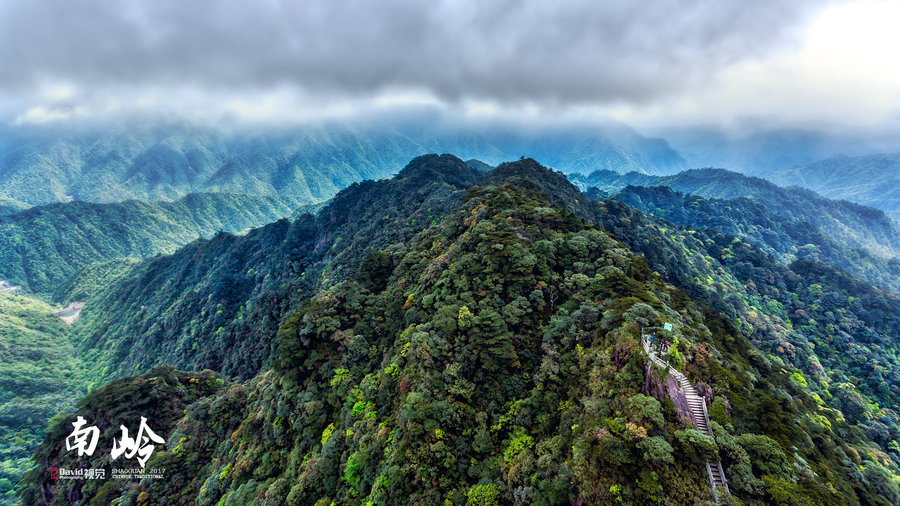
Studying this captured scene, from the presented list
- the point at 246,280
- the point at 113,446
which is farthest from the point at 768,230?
the point at 113,446

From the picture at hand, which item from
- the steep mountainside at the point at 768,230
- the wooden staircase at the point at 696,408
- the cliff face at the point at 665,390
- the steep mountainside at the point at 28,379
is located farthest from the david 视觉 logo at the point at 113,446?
the steep mountainside at the point at 768,230

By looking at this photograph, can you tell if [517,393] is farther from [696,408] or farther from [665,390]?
[696,408]

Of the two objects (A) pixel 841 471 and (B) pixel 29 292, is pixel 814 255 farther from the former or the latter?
(B) pixel 29 292

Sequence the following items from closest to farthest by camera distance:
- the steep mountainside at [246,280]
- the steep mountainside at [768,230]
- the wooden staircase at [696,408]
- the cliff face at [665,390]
Answer: the wooden staircase at [696,408], the cliff face at [665,390], the steep mountainside at [246,280], the steep mountainside at [768,230]

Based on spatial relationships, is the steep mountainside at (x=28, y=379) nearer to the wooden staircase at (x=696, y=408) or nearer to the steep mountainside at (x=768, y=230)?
the wooden staircase at (x=696, y=408)

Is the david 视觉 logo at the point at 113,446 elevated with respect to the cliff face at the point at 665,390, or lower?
lower

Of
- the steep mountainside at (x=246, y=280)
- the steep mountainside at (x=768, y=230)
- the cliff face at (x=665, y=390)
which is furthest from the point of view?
the steep mountainside at (x=768, y=230)
